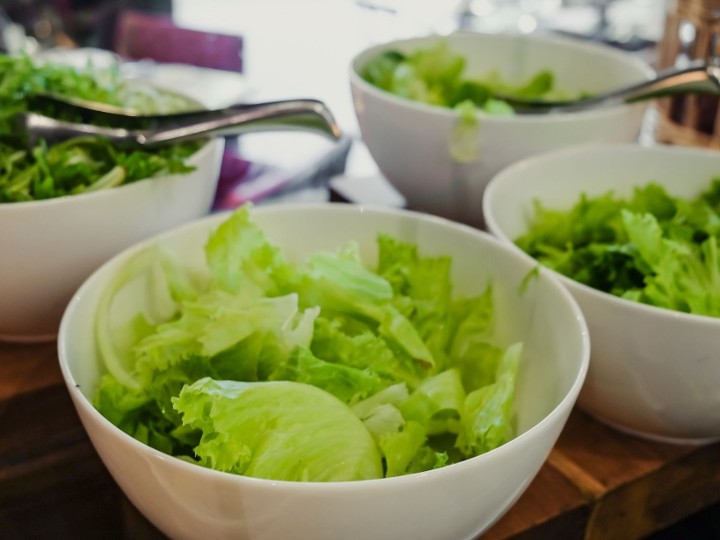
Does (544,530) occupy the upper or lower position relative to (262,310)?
lower

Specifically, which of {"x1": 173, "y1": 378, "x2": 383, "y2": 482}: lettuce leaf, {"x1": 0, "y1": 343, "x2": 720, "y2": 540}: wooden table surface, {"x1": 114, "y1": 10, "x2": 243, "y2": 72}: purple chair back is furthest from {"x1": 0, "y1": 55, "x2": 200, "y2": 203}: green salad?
{"x1": 114, "y1": 10, "x2": 243, "y2": 72}: purple chair back

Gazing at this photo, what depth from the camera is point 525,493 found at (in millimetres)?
562

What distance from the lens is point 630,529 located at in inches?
23.8

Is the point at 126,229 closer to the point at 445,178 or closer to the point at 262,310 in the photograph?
the point at 262,310

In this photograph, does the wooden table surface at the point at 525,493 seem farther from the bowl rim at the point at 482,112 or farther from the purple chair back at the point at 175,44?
the purple chair back at the point at 175,44

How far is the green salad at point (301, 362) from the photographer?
1.49ft

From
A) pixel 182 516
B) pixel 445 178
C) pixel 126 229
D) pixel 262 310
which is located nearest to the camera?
pixel 182 516

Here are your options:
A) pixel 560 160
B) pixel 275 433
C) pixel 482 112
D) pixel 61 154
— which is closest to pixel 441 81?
pixel 482 112

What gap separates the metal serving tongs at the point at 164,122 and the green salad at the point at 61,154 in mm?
11

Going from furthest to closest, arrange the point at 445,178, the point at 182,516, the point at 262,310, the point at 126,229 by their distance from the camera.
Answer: the point at 445,178 → the point at 126,229 → the point at 262,310 → the point at 182,516

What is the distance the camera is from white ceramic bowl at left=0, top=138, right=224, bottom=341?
23.6 inches

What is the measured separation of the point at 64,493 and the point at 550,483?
37 cm

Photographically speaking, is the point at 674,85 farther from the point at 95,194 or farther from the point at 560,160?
the point at 95,194

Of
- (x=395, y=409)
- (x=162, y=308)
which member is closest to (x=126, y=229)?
(x=162, y=308)
